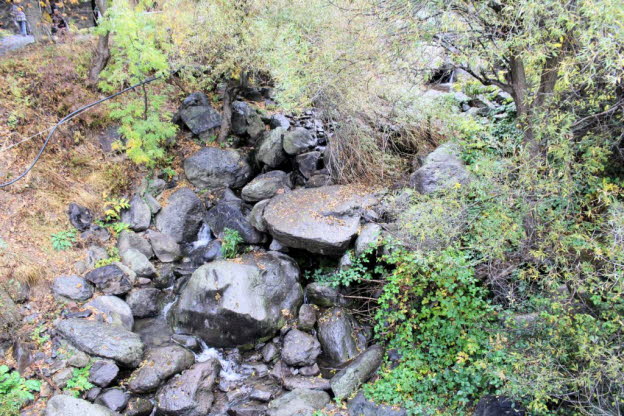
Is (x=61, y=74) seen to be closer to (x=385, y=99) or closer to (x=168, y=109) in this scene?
(x=168, y=109)

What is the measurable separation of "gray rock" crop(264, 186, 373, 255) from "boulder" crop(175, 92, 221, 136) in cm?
366

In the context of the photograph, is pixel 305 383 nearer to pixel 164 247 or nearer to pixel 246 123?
pixel 164 247

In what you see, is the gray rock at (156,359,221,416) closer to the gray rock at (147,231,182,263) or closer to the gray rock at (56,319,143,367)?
the gray rock at (56,319,143,367)

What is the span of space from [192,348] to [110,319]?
1.38 metres

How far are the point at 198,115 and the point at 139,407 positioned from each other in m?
7.12

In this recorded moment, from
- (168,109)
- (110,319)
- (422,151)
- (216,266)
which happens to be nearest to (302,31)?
(422,151)

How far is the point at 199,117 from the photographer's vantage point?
1045 cm

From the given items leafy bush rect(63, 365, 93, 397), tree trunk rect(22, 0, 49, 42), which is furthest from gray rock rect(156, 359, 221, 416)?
tree trunk rect(22, 0, 49, 42)

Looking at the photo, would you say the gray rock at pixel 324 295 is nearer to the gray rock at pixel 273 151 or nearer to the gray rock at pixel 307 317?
the gray rock at pixel 307 317

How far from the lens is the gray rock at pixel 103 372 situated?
18.5 ft

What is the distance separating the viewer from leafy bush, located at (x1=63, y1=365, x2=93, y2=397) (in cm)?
539

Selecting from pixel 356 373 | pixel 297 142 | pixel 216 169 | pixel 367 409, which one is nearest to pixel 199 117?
pixel 216 169

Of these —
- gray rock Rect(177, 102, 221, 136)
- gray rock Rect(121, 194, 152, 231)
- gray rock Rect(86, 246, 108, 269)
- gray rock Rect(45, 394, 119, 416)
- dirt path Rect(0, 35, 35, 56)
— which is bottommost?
gray rock Rect(45, 394, 119, 416)

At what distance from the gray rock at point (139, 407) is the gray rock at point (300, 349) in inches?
78.8
